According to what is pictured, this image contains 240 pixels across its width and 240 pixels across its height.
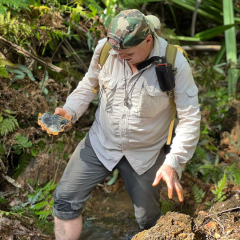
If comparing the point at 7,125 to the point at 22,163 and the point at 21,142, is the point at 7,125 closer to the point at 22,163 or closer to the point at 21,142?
the point at 21,142

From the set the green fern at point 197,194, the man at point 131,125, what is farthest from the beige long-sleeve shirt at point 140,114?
the green fern at point 197,194

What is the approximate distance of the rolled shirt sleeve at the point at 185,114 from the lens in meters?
2.52

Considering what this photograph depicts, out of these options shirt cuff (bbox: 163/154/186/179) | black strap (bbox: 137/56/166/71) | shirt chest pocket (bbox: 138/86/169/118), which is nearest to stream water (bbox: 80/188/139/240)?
shirt cuff (bbox: 163/154/186/179)

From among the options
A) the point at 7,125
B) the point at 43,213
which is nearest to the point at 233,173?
the point at 43,213

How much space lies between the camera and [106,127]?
9.13 feet

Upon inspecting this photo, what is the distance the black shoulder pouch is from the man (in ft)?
0.23

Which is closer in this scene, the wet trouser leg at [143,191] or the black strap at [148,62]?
the black strap at [148,62]

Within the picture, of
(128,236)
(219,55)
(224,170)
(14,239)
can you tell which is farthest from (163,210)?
(219,55)

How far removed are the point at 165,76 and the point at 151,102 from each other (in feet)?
0.85

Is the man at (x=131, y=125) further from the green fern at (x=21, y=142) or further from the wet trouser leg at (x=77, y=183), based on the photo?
the green fern at (x=21, y=142)

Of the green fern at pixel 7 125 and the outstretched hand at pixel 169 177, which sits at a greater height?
the outstretched hand at pixel 169 177

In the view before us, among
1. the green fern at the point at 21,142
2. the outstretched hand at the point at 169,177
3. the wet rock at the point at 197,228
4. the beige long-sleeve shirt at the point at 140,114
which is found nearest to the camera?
the wet rock at the point at 197,228

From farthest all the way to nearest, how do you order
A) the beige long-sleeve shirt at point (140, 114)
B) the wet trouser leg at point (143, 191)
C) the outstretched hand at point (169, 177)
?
the wet trouser leg at point (143, 191)
the beige long-sleeve shirt at point (140, 114)
the outstretched hand at point (169, 177)

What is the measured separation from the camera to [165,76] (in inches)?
96.1
